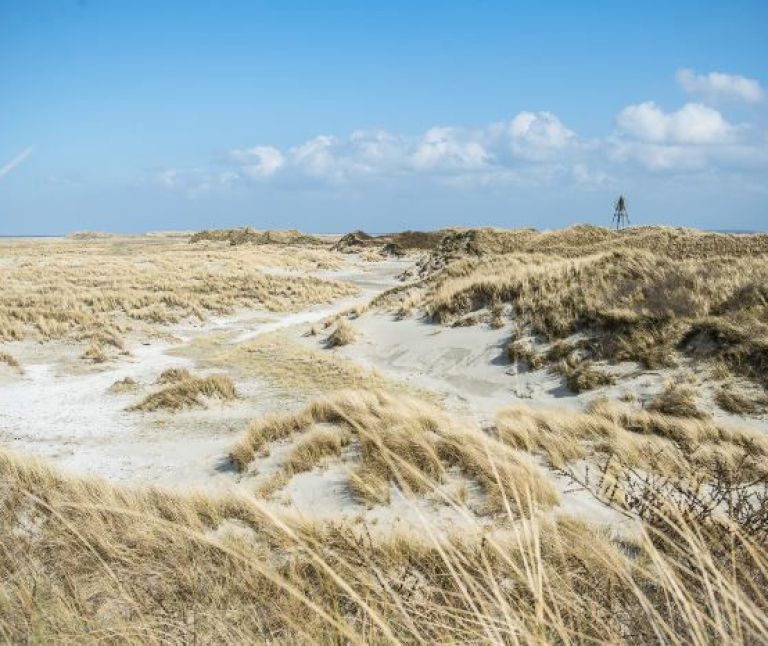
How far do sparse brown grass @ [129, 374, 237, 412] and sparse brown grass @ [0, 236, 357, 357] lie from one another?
569 centimetres

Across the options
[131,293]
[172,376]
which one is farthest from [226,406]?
[131,293]

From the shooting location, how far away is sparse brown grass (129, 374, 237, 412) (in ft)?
36.6

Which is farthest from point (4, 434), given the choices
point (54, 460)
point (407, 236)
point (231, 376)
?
point (407, 236)

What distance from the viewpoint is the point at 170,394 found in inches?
448

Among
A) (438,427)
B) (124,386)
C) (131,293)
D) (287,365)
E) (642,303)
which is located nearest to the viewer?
(438,427)

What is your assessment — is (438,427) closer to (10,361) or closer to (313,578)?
(313,578)

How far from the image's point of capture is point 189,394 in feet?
37.3

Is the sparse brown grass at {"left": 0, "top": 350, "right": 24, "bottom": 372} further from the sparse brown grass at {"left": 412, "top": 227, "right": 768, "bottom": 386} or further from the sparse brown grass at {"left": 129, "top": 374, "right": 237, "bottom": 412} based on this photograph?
the sparse brown grass at {"left": 412, "top": 227, "right": 768, "bottom": 386}

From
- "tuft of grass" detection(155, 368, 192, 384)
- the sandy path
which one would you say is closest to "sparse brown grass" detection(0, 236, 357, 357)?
the sandy path

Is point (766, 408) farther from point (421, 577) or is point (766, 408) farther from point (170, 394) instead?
point (170, 394)

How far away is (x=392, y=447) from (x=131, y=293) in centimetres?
2240

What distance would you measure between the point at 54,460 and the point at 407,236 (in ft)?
197

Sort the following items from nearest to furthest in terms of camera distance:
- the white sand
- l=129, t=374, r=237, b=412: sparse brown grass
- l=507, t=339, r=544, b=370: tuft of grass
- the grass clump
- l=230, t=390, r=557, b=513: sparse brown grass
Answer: l=230, t=390, r=557, b=513: sparse brown grass < the white sand < l=129, t=374, r=237, b=412: sparse brown grass < l=507, t=339, r=544, b=370: tuft of grass < the grass clump

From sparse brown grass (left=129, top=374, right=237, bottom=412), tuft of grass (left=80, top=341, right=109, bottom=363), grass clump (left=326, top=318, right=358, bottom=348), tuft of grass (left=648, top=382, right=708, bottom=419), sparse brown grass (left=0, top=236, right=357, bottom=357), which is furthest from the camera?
sparse brown grass (left=0, top=236, right=357, bottom=357)
